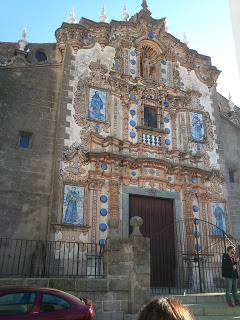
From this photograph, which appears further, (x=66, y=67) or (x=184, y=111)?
(x=184, y=111)

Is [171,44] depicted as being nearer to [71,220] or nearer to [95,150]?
[95,150]

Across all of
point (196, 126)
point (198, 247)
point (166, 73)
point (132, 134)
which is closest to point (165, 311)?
point (198, 247)

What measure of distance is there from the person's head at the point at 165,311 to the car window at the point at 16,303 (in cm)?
550

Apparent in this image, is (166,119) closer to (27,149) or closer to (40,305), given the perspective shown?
(27,149)

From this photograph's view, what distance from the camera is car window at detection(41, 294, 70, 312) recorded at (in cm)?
658

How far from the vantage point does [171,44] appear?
16.7 metres

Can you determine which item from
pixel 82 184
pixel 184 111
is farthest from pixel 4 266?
pixel 184 111

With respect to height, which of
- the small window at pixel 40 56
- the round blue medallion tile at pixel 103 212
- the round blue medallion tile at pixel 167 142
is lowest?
the round blue medallion tile at pixel 103 212

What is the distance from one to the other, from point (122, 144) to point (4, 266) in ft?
19.2

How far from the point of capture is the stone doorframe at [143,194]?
12648mm

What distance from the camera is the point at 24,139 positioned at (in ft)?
41.8

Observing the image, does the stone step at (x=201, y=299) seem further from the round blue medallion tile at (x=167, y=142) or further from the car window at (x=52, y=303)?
the round blue medallion tile at (x=167, y=142)

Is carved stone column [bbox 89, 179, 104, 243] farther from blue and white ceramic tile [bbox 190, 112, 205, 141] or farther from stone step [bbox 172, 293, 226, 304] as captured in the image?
blue and white ceramic tile [bbox 190, 112, 205, 141]

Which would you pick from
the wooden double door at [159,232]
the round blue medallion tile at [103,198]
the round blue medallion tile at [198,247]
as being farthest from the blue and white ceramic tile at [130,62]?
the round blue medallion tile at [198,247]
